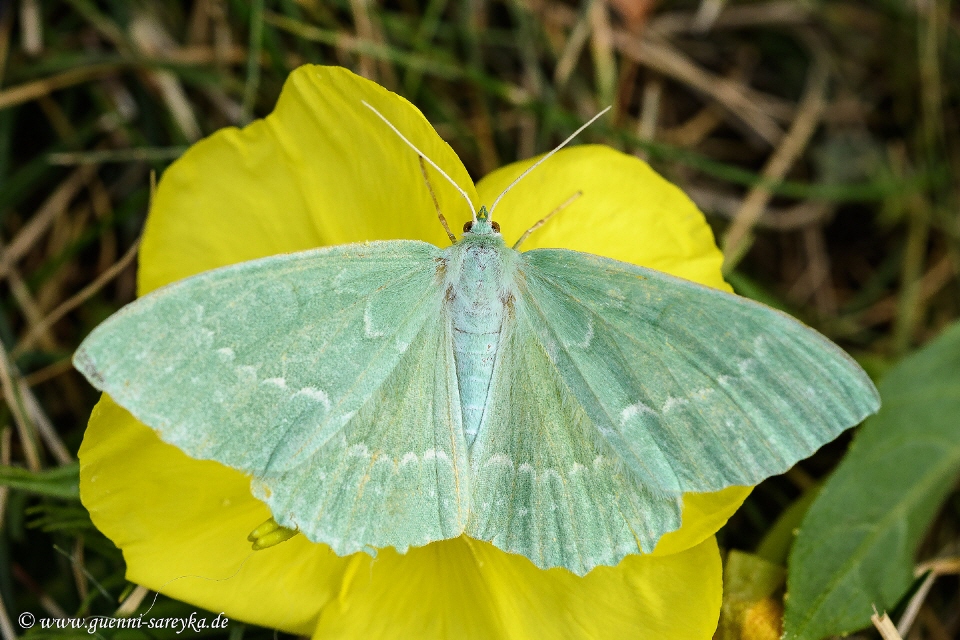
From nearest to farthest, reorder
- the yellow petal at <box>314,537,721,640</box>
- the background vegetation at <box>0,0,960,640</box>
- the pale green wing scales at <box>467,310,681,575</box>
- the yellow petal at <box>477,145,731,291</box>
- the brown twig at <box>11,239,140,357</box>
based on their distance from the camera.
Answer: the pale green wing scales at <box>467,310,681,575</box>
the yellow petal at <box>314,537,721,640</box>
the yellow petal at <box>477,145,731,291</box>
the background vegetation at <box>0,0,960,640</box>
the brown twig at <box>11,239,140,357</box>

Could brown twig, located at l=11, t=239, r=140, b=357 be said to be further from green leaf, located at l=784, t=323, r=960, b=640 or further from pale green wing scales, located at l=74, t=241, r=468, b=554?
green leaf, located at l=784, t=323, r=960, b=640

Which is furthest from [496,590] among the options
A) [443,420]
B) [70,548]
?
[70,548]

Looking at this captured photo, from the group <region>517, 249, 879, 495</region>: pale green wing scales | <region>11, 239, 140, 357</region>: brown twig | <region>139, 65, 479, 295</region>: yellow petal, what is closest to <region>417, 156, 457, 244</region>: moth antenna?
<region>139, 65, 479, 295</region>: yellow petal

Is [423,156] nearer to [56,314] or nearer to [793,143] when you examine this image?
[56,314]

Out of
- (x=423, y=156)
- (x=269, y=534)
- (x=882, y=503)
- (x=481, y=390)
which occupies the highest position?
(x=423, y=156)

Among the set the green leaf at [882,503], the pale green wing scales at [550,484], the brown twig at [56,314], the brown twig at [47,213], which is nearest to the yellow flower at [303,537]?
the pale green wing scales at [550,484]

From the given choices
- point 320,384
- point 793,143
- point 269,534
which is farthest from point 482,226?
point 793,143

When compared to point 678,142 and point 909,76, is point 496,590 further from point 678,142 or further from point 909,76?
point 909,76
